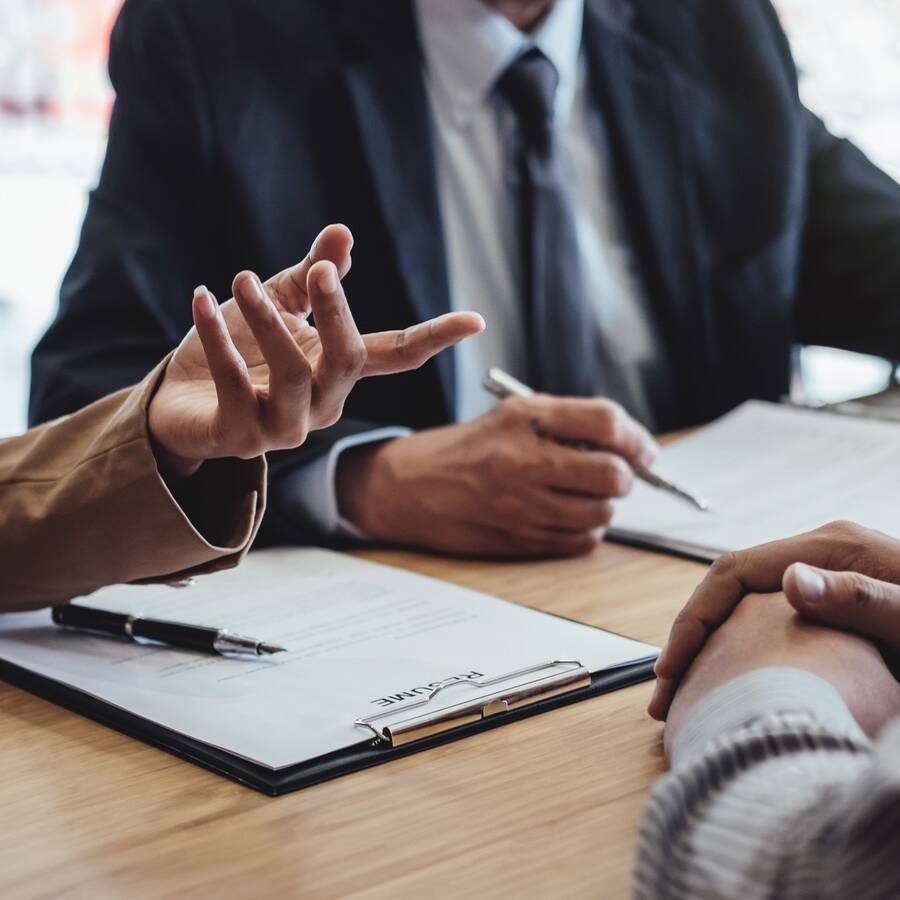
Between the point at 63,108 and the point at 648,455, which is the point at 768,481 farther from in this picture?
the point at 63,108

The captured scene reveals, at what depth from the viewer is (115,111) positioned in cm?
139

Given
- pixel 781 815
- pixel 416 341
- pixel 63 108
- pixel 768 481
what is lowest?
pixel 768 481

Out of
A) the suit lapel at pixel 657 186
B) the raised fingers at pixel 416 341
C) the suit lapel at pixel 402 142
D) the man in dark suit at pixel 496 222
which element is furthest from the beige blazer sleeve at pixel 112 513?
the suit lapel at pixel 657 186

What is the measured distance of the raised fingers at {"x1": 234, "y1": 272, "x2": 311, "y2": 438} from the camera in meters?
0.70

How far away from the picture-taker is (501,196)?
156 centimetres

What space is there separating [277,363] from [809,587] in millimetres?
307

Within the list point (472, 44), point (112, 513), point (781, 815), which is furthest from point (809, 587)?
point (472, 44)

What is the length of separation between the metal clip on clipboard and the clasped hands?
0.20 feet

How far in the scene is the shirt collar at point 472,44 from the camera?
1.50 metres

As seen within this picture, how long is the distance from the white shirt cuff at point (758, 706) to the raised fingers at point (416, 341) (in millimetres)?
264

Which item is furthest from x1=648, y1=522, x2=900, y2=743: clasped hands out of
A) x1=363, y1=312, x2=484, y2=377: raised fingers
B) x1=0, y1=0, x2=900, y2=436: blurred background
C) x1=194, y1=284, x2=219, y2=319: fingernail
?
x1=0, y1=0, x2=900, y2=436: blurred background

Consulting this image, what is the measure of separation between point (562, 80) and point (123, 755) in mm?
1149

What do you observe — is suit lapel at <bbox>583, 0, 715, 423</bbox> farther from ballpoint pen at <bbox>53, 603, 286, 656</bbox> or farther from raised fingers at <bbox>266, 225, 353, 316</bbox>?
ballpoint pen at <bbox>53, 603, 286, 656</bbox>

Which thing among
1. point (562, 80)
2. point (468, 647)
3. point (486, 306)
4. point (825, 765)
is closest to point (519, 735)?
point (468, 647)
